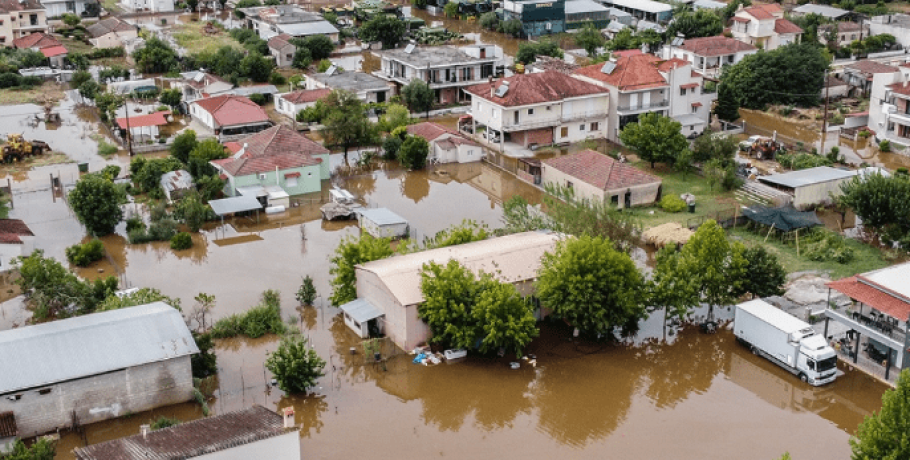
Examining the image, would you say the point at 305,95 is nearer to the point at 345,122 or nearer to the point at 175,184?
the point at 345,122

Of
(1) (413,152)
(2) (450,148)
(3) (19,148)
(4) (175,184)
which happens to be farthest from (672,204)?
(3) (19,148)

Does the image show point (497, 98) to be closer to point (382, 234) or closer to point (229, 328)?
point (382, 234)

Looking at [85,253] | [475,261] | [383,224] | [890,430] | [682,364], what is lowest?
[682,364]

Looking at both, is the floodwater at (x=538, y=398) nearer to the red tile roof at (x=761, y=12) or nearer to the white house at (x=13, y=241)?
the white house at (x=13, y=241)

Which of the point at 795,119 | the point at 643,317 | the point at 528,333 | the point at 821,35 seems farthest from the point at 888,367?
the point at 821,35

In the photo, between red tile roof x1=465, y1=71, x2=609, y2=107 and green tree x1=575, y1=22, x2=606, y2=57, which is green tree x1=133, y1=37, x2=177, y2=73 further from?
green tree x1=575, y1=22, x2=606, y2=57

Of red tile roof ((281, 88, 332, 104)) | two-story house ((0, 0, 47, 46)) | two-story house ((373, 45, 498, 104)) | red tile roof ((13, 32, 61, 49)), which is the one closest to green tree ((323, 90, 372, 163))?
red tile roof ((281, 88, 332, 104))
